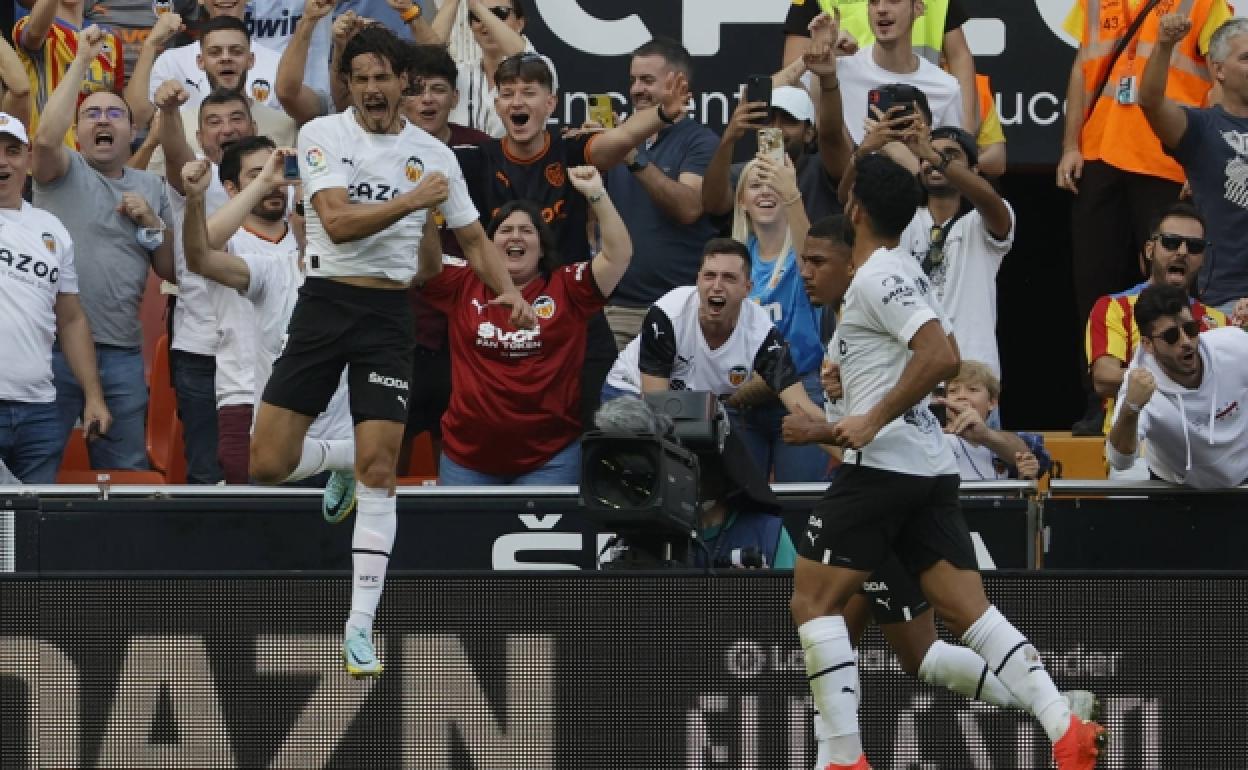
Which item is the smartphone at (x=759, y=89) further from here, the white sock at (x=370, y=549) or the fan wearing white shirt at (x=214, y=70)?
the white sock at (x=370, y=549)

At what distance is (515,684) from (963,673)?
5.08 ft

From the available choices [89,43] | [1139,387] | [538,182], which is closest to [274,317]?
[538,182]

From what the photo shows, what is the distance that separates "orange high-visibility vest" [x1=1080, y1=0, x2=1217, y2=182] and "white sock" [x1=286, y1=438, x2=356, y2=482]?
461 cm

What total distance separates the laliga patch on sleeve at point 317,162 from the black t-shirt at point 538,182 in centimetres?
241

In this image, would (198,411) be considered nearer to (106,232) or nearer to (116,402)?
(116,402)

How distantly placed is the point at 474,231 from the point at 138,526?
1.76 metres

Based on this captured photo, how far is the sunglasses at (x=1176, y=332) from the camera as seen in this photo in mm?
8695

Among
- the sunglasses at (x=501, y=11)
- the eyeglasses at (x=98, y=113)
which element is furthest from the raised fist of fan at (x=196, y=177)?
the sunglasses at (x=501, y=11)

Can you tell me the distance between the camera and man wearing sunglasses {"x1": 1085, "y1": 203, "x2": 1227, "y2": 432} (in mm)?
9547

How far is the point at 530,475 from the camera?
9570 millimetres

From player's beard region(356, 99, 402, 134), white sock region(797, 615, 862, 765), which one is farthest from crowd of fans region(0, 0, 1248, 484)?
white sock region(797, 615, 862, 765)

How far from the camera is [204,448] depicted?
10.1 m

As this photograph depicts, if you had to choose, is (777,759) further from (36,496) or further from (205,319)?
(205,319)

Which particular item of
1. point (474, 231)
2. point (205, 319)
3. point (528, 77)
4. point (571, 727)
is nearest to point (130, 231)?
point (205, 319)
